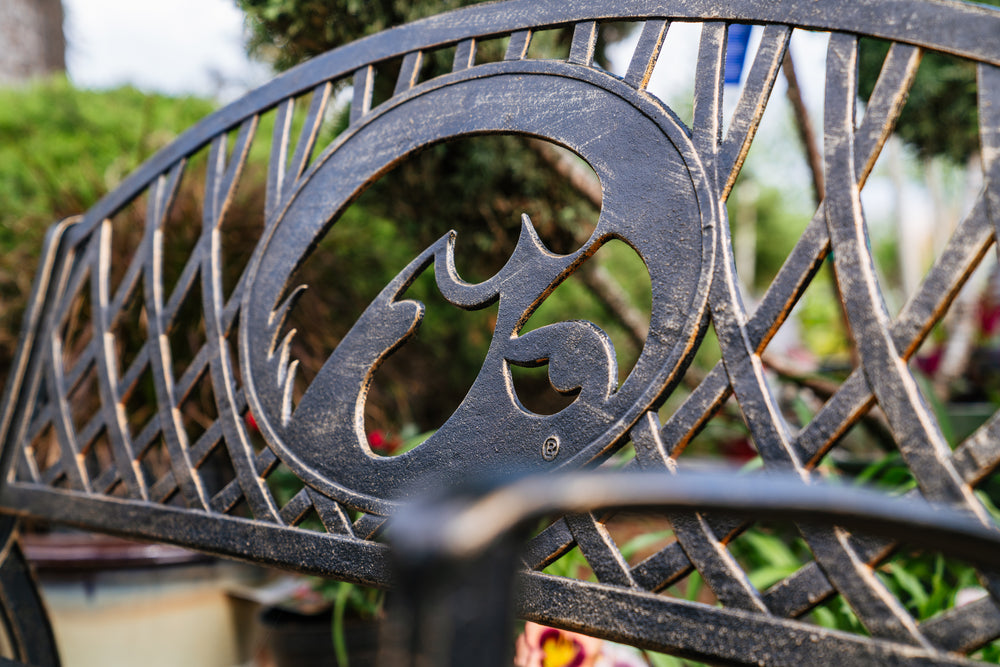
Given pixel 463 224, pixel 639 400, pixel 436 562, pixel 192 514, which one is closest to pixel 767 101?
pixel 639 400

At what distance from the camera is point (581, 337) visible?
0.70 meters

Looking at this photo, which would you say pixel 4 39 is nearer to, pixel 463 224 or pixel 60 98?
pixel 60 98

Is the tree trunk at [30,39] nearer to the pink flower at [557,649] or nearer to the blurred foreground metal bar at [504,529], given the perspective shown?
the pink flower at [557,649]

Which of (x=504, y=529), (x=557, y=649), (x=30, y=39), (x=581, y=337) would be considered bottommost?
(x=557, y=649)

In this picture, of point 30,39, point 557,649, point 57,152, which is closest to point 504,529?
point 557,649

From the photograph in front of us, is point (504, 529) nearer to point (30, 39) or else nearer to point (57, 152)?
point (57, 152)

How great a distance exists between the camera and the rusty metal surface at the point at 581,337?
1.81 feet

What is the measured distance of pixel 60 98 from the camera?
8.80 feet

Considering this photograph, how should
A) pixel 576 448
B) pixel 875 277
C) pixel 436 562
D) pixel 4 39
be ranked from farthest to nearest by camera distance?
pixel 4 39 < pixel 576 448 < pixel 875 277 < pixel 436 562

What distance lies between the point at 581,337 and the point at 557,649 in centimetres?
50

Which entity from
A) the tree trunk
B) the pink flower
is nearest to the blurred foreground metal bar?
the pink flower

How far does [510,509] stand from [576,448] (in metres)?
0.38

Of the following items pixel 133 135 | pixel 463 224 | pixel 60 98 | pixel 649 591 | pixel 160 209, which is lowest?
pixel 649 591

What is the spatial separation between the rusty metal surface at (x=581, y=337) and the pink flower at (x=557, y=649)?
13.0 inches
